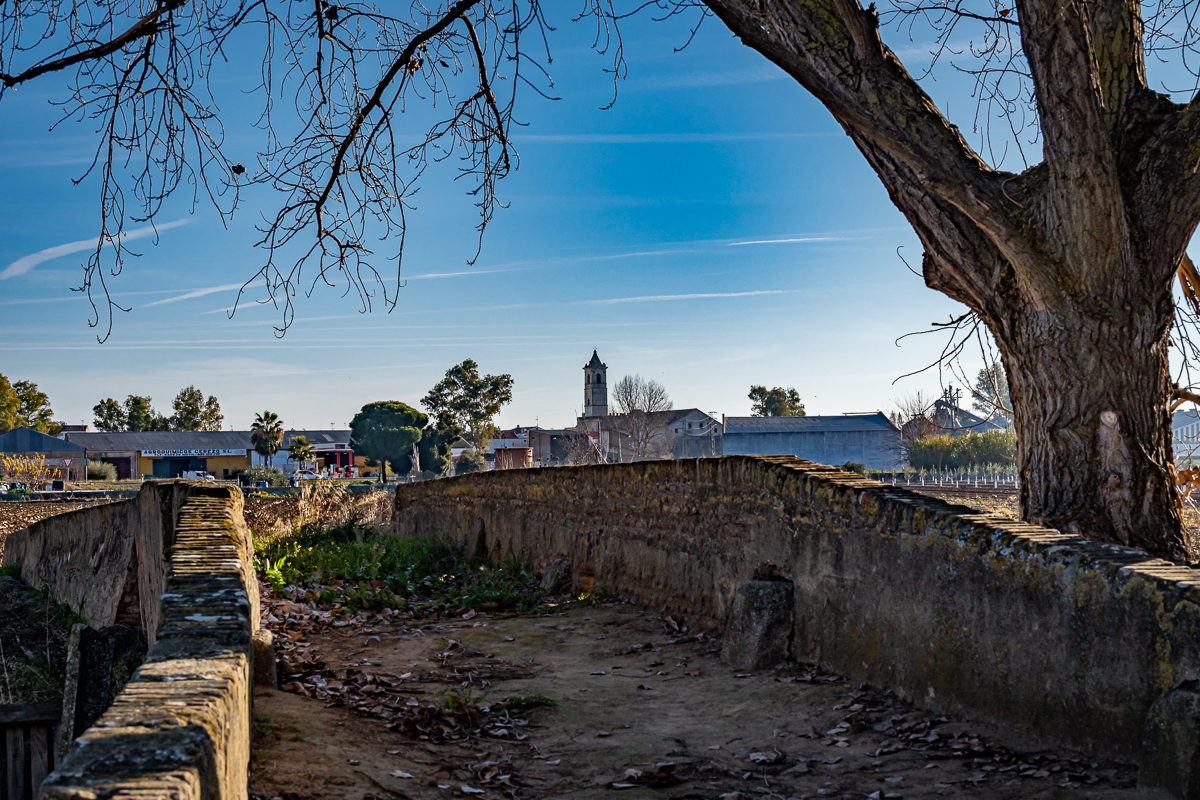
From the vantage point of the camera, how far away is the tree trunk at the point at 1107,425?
18.2ft

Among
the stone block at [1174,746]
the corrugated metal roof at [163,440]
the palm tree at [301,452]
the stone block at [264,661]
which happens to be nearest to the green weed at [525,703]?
the stone block at [264,661]

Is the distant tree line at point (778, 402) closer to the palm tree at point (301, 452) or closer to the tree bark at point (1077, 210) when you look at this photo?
the palm tree at point (301, 452)

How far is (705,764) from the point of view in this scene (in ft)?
14.8

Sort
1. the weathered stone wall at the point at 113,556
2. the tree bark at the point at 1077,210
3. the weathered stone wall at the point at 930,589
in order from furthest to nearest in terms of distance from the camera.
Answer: the weathered stone wall at the point at 113,556, the tree bark at the point at 1077,210, the weathered stone wall at the point at 930,589

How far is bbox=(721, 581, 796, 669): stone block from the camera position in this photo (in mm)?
6148

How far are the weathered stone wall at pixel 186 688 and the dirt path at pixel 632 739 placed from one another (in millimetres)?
783

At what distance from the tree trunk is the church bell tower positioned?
85.2 metres

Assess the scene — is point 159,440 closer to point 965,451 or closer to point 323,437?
point 323,437

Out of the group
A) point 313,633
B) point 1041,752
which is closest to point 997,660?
point 1041,752

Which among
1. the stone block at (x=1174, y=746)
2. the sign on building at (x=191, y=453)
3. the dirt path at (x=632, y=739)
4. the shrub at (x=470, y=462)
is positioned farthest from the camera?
the sign on building at (x=191, y=453)

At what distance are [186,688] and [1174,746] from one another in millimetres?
3535

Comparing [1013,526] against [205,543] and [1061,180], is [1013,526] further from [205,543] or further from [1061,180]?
[205,543]

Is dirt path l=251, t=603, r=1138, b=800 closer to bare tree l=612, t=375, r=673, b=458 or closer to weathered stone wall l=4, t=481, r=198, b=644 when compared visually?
weathered stone wall l=4, t=481, r=198, b=644

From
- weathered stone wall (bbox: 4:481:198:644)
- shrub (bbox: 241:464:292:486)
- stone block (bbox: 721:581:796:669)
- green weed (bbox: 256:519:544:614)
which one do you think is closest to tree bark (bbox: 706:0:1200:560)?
stone block (bbox: 721:581:796:669)
